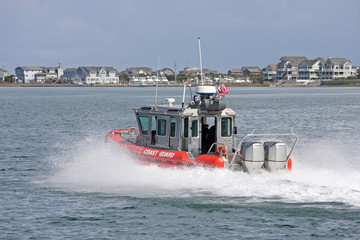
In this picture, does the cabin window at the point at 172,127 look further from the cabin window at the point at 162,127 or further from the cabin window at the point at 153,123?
the cabin window at the point at 153,123

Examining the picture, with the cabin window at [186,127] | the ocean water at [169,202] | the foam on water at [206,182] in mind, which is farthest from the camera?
the cabin window at [186,127]

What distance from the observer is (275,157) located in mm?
16469

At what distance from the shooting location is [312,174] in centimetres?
1702

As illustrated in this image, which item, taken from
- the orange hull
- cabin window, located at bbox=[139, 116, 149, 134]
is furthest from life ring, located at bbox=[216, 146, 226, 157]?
cabin window, located at bbox=[139, 116, 149, 134]

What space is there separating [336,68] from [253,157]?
599 feet

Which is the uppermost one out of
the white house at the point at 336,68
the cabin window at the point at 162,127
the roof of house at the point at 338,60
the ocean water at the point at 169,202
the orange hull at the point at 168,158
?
the roof of house at the point at 338,60

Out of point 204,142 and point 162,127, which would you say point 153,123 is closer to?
point 162,127

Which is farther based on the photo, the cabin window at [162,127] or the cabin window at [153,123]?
the cabin window at [153,123]

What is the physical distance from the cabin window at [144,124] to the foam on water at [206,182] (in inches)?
41.6

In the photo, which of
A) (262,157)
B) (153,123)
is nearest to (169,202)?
(262,157)

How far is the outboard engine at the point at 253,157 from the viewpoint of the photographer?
53.7ft

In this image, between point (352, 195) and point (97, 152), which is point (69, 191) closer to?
point (97, 152)

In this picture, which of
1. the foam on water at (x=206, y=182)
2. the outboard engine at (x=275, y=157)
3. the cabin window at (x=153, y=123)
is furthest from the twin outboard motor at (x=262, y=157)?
the cabin window at (x=153, y=123)

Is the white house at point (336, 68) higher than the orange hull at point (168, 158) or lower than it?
higher
